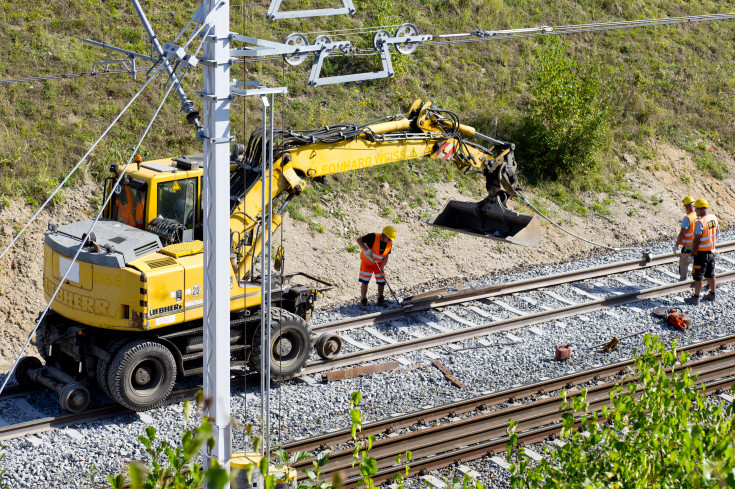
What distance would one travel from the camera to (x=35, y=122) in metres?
16.3

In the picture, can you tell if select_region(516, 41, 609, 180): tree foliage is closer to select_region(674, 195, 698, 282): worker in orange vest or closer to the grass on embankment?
the grass on embankment

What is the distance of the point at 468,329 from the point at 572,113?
840 centimetres

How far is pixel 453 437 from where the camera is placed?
10367mm

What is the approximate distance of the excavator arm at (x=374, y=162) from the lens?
1125cm

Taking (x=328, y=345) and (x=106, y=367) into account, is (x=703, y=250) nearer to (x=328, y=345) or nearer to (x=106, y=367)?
(x=328, y=345)

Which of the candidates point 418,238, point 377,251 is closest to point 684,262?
point 418,238

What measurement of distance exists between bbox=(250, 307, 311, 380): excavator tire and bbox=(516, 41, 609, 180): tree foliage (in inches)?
401

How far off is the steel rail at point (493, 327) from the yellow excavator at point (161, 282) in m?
0.30

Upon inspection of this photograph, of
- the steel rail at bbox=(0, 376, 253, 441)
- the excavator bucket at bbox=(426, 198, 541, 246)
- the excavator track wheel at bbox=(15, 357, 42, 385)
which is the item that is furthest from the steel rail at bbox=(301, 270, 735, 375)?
the excavator track wheel at bbox=(15, 357, 42, 385)

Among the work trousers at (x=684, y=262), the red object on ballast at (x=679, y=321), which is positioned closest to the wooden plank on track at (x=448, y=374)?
the red object on ballast at (x=679, y=321)

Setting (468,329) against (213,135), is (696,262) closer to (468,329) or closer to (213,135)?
(468,329)

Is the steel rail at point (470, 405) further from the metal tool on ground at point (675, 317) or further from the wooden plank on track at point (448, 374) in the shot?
the metal tool on ground at point (675, 317)

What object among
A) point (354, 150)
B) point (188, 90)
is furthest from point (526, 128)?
point (354, 150)

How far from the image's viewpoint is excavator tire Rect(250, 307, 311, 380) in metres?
11.6
